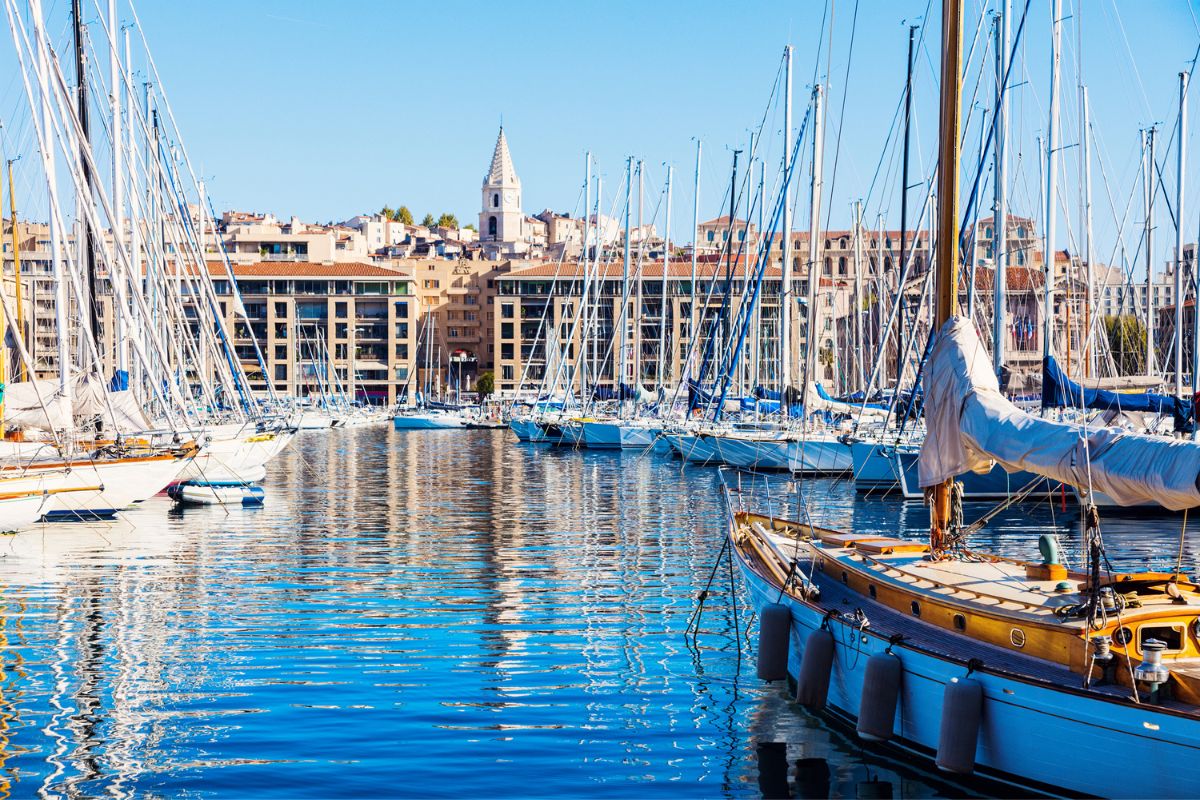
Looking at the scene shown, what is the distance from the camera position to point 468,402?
448 feet

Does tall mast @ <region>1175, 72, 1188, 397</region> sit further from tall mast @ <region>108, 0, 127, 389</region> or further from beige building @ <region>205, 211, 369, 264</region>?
beige building @ <region>205, 211, 369, 264</region>

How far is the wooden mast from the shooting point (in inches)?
632

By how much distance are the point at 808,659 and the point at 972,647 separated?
219cm

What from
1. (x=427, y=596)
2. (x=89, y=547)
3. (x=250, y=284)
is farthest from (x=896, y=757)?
(x=250, y=284)

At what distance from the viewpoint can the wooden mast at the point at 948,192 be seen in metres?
16.1

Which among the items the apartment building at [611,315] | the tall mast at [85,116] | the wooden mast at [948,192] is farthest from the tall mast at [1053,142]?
the apartment building at [611,315]

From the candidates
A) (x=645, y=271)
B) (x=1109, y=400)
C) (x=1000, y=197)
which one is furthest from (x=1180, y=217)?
(x=645, y=271)

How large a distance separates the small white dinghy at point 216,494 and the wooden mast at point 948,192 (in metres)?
26.0

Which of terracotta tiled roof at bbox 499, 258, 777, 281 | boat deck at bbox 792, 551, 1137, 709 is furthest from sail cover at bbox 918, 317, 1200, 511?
terracotta tiled roof at bbox 499, 258, 777, 281

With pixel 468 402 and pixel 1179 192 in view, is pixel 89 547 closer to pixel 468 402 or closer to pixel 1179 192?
pixel 1179 192

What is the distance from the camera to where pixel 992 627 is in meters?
13.0

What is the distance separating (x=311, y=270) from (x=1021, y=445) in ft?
438

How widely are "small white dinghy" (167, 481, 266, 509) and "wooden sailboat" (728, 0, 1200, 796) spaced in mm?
23902

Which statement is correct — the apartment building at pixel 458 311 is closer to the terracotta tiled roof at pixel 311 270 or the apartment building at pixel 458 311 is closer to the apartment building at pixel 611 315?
the apartment building at pixel 611 315
